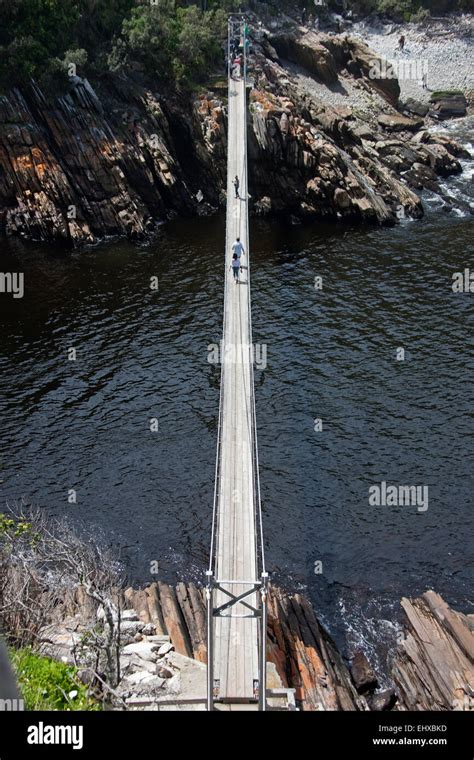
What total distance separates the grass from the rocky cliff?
151 ft

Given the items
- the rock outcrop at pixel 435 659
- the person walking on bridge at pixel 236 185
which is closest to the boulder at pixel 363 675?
the rock outcrop at pixel 435 659

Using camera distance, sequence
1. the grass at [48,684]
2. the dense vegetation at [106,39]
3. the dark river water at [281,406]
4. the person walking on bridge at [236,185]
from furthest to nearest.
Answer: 1. the dense vegetation at [106,39]
2. the person walking on bridge at [236,185]
3. the dark river water at [281,406]
4. the grass at [48,684]

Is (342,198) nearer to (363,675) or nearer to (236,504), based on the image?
(236,504)

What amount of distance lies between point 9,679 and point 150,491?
28.8m

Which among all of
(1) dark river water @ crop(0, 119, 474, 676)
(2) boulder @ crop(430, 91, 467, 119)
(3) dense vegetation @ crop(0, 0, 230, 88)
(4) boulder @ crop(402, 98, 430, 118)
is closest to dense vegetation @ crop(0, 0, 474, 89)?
(3) dense vegetation @ crop(0, 0, 230, 88)

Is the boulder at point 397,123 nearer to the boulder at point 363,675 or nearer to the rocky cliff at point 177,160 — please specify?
the rocky cliff at point 177,160

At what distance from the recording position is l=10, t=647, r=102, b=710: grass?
56.1 feet

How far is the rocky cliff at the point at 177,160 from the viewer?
60.6m

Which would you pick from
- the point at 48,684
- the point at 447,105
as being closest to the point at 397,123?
the point at 447,105

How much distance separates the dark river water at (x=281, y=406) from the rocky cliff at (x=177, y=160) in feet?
13.9

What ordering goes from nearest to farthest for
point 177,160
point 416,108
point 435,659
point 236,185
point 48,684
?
1. point 48,684
2. point 435,659
3. point 236,185
4. point 177,160
5. point 416,108

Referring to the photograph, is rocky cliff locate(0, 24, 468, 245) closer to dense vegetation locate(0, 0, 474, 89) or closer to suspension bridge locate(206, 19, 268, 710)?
dense vegetation locate(0, 0, 474, 89)

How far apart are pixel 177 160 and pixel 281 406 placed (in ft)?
117

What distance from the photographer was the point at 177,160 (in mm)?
67562
